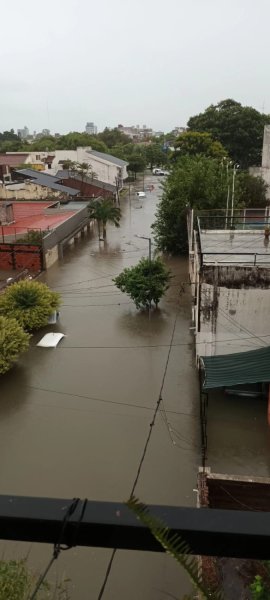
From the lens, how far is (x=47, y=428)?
36.7ft

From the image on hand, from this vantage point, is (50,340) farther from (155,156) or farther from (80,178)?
(155,156)

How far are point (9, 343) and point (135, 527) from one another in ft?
40.8

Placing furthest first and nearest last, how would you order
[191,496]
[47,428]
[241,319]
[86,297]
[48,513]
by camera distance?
[86,297]
[241,319]
[47,428]
[191,496]
[48,513]

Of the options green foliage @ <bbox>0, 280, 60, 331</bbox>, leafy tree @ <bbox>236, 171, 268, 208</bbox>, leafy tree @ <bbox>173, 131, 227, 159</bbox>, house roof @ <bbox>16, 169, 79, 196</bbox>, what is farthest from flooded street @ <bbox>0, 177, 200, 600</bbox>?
leafy tree @ <bbox>173, 131, 227, 159</bbox>

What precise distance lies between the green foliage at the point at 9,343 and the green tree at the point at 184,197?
44.1 feet

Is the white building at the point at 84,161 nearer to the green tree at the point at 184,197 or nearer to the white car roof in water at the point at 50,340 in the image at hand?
the green tree at the point at 184,197

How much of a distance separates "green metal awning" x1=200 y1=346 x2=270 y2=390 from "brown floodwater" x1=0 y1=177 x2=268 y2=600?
3.82 ft

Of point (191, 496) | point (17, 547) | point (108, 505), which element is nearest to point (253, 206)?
point (191, 496)

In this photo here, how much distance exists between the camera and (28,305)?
16516 millimetres

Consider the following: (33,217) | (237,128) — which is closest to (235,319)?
(33,217)

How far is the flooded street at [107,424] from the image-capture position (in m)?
7.52

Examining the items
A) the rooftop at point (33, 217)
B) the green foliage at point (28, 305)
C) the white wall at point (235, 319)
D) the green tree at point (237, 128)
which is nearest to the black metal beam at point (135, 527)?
the white wall at point (235, 319)

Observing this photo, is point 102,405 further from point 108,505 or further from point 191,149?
point 191,149

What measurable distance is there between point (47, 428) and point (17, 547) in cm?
356
